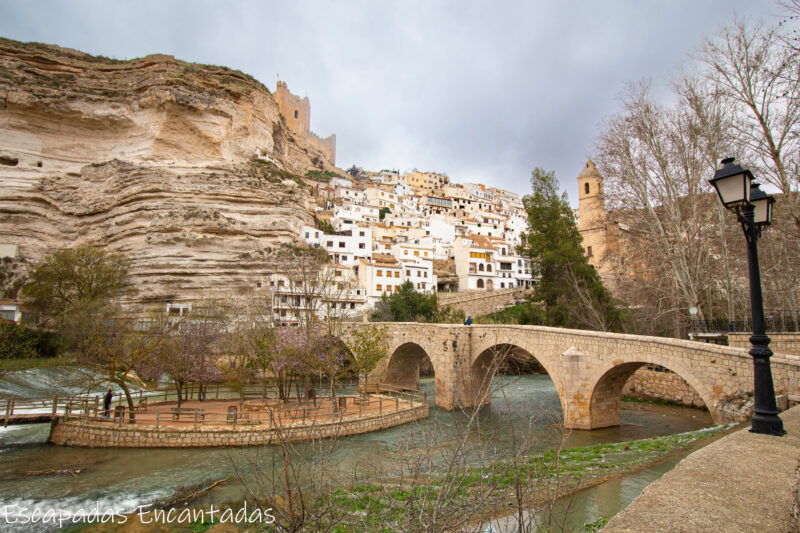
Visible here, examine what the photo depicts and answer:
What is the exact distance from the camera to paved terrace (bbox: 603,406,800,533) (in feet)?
7.07

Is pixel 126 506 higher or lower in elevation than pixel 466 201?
lower

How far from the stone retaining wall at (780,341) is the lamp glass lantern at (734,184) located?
9622 millimetres

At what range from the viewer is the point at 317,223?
49.8 metres

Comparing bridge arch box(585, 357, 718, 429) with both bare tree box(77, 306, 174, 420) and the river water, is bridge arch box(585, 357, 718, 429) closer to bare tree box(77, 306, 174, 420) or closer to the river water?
the river water

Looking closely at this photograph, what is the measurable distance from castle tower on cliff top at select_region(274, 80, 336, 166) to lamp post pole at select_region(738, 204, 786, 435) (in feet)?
311

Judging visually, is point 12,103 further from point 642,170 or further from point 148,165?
point 642,170

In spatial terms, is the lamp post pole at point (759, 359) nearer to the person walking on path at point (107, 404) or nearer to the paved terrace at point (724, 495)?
the paved terrace at point (724, 495)

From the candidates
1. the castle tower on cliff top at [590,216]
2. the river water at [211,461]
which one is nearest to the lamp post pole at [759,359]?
the river water at [211,461]

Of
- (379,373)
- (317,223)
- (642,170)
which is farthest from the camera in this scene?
(317,223)

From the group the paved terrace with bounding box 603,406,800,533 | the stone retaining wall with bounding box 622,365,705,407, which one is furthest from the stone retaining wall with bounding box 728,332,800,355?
the paved terrace with bounding box 603,406,800,533

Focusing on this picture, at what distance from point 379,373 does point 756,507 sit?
2434 centimetres

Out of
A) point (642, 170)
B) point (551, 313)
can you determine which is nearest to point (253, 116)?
point (551, 313)

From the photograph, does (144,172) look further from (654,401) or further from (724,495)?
(724,495)

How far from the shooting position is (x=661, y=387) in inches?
747
